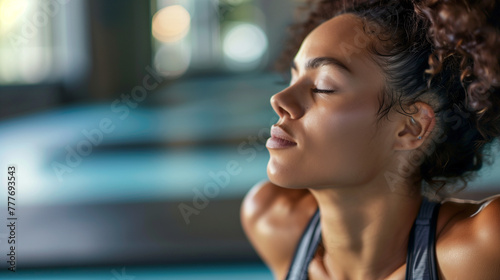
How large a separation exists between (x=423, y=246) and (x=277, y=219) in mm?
346

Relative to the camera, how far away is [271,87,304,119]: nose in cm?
95

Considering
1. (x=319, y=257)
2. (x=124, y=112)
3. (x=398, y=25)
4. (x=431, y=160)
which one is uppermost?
(x=398, y=25)

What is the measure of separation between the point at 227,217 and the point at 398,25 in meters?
1.51

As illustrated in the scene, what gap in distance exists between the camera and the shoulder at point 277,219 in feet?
3.99

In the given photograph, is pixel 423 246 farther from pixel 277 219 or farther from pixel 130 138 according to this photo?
pixel 130 138

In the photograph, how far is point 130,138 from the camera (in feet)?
13.1

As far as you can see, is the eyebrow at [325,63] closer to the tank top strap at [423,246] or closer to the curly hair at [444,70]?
the curly hair at [444,70]

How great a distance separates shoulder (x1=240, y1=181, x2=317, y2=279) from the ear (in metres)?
0.30

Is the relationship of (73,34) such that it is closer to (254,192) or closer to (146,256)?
(146,256)

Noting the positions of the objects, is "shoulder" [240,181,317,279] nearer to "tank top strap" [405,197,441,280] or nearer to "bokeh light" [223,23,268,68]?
"tank top strap" [405,197,441,280]

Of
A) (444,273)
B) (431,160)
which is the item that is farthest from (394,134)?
(444,273)

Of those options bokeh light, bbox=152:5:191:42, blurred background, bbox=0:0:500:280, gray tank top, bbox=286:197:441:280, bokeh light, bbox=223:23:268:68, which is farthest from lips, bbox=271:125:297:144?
bokeh light, bbox=223:23:268:68

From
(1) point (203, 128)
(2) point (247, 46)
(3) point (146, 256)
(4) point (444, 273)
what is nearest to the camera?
(4) point (444, 273)

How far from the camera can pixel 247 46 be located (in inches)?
408
